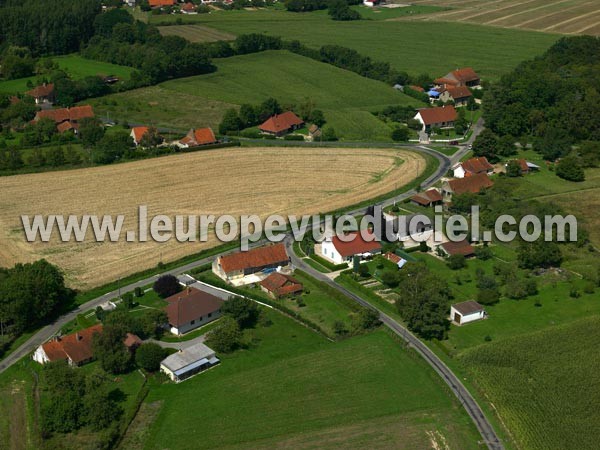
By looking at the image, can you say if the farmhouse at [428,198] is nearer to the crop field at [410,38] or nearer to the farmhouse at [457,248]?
the farmhouse at [457,248]

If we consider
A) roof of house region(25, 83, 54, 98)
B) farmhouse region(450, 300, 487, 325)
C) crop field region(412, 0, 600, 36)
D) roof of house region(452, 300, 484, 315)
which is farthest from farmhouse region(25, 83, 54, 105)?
crop field region(412, 0, 600, 36)

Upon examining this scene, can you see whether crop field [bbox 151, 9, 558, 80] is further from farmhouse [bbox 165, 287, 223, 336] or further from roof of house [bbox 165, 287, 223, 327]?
farmhouse [bbox 165, 287, 223, 336]

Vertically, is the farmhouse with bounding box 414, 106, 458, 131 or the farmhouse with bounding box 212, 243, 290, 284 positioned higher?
the farmhouse with bounding box 414, 106, 458, 131

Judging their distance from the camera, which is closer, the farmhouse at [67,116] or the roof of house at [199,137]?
the roof of house at [199,137]

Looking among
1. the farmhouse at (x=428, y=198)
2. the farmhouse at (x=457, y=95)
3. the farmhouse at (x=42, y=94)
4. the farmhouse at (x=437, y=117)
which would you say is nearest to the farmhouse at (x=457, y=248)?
the farmhouse at (x=428, y=198)

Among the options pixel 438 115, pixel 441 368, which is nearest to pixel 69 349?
pixel 441 368

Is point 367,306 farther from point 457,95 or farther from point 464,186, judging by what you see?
point 457,95
